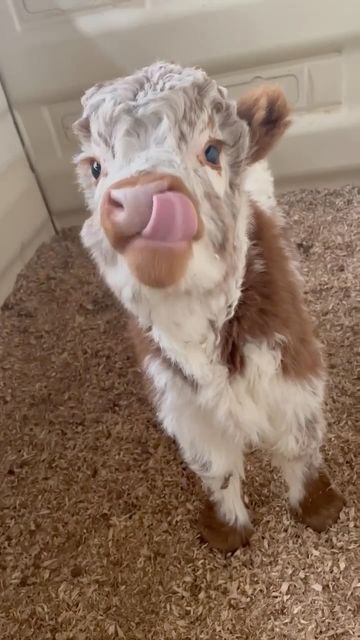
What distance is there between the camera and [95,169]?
0.85 meters

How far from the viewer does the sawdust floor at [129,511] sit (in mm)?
1126

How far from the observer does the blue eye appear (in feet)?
2.70

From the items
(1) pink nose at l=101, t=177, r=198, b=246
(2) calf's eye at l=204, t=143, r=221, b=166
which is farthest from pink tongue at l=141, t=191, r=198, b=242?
(2) calf's eye at l=204, t=143, r=221, b=166

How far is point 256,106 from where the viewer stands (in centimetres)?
93

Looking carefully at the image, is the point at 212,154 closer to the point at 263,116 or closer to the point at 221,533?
the point at 263,116

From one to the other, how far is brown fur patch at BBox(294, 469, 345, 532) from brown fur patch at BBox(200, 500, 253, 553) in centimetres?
9

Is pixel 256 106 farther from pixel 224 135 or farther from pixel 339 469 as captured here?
pixel 339 469

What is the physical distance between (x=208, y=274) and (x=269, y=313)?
0.18 m

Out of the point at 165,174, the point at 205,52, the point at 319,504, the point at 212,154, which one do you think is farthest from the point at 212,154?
the point at 205,52

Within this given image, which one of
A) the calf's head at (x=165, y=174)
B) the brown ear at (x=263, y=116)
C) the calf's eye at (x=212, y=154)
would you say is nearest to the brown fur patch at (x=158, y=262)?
the calf's head at (x=165, y=174)

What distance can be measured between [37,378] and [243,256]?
2.51 ft

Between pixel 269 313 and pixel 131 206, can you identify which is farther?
pixel 269 313

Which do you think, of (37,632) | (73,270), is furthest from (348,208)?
(37,632)

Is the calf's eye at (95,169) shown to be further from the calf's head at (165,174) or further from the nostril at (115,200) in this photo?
the nostril at (115,200)
